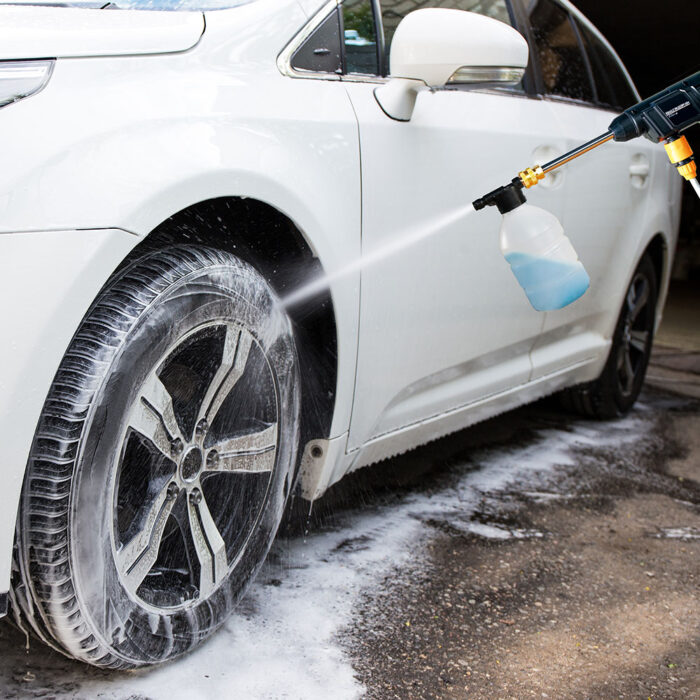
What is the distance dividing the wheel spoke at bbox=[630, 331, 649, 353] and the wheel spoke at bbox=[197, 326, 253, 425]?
2.46 meters

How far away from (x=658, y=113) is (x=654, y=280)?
1.90 meters

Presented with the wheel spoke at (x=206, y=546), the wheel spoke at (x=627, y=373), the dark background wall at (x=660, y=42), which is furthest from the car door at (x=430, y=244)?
the dark background wall at (x=660, y=42)

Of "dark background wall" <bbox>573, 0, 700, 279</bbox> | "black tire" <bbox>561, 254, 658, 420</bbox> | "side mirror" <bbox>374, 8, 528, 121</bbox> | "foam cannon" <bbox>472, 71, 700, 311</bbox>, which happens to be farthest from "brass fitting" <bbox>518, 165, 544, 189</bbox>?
"dark background wall" <bbox>573, 0, 700, 279</bbox>

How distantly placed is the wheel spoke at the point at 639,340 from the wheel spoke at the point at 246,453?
7.70 feet

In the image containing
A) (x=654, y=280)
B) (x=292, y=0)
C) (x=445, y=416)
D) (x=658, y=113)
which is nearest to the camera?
(x=292, y=0)

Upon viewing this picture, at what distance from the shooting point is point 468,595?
89.2 inches

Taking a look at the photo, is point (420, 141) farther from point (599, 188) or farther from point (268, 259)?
point (599, 188)

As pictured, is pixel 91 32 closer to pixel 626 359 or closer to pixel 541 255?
pixel 541 255

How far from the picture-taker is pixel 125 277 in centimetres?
156

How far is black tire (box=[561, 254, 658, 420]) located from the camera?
3727 mm

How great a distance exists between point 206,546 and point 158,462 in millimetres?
251

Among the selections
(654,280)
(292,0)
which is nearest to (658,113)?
(292,0)

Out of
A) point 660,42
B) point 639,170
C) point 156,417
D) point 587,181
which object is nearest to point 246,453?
point 156,417

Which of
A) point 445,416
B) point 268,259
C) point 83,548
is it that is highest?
point 268,259
